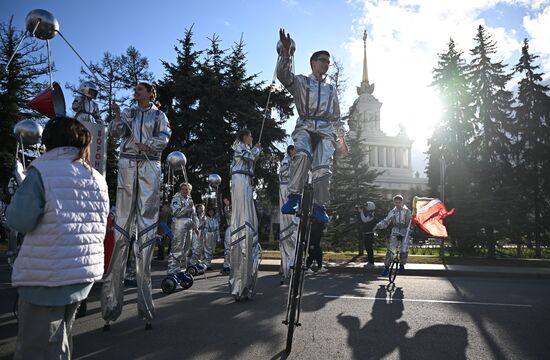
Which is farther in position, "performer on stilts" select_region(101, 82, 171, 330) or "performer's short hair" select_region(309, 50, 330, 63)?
"performer's short hair" select_region(309, 50, 330, 63)

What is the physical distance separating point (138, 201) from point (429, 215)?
842 cm

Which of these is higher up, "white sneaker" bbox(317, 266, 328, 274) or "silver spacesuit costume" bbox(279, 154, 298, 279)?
"silver spacesuit costume" bbox(279, 154, 298, 279)

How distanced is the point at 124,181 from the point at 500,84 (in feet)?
110

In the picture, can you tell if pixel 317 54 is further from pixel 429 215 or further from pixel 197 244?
pixel 197 244

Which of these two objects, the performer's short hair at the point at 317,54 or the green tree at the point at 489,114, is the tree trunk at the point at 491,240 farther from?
the performer's short hair at the point at 317,54

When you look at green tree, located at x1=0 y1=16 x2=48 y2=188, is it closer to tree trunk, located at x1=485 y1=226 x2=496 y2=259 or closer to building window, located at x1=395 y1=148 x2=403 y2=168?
tree trunk, located at x1=485 y1=226 x2=496 y2=259

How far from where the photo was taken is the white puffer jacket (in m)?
2.60

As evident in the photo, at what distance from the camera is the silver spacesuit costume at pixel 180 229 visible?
10125 millimetres

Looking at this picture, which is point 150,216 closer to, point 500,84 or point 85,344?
point 85,344

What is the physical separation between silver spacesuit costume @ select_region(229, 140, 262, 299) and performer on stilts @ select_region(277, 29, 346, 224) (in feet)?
8.56

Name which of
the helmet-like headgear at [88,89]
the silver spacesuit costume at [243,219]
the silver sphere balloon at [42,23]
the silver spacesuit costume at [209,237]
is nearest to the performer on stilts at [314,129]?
the silver spacesuit costume at [243,219]

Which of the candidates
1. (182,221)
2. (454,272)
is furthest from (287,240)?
(454,272)

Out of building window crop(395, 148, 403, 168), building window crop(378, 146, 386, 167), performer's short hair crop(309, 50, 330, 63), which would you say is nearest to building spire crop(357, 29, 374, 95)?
building window crop(378, 146, 386, 167)

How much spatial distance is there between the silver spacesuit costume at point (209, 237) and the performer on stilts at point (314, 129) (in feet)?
31.0
